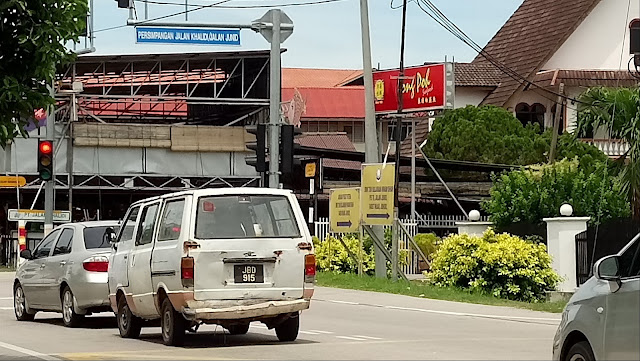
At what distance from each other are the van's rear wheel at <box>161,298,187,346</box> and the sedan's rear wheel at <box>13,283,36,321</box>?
18.7 feet

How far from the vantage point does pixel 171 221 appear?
15195mm

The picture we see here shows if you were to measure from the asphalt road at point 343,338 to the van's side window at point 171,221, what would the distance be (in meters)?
1.39

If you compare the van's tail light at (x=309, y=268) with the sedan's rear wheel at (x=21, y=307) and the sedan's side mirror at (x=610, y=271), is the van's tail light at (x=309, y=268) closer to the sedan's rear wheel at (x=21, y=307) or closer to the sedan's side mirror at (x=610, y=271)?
the sedan's side mirror at (x=610, y=271)

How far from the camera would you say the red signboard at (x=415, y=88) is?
129 ft

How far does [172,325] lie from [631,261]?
730 centimetres

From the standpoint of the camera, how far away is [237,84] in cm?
5025

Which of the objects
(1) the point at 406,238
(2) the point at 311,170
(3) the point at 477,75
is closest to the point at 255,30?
(2) the point at 311,170

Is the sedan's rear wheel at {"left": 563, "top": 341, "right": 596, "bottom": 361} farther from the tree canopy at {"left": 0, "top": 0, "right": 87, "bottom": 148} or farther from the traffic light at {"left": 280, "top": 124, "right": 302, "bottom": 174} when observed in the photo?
the traffic light at {"left": 280, "top": 124, "right": 302, "bottom": 174}

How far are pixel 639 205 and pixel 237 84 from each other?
81.8 ft

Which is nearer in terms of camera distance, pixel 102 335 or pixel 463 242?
pixel 102 335

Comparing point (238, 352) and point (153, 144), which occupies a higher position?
point (153, 144)

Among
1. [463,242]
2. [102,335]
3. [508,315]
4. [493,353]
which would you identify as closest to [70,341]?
[102,335]

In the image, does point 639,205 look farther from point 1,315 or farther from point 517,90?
point 517,90

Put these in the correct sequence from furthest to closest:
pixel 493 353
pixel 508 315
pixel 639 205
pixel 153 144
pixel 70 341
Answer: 1. pixel 153 144
2. pixel 639 205
3. pixel 508 315
4. pixel 70 341
5. pixel 493 353
